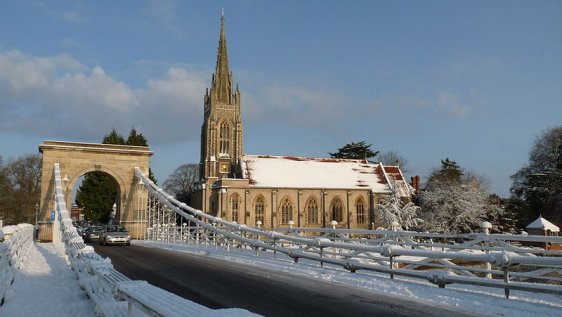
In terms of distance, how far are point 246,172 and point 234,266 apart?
45.9 metres

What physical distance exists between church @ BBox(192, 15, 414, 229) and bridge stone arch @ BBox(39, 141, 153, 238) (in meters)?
19.7

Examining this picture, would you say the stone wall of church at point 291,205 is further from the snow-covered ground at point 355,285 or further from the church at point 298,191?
the snow-covered ground at point 355,285

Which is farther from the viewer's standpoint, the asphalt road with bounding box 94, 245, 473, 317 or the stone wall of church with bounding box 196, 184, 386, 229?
the stone wall of church with bounding box 196, 184, 386, 229

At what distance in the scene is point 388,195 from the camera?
64688 mm

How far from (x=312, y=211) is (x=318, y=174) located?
5653mm

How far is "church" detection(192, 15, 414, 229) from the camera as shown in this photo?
59438 millimetres

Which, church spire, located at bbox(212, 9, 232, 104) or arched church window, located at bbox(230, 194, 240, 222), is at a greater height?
church spire, located at bbox(212, 9, 232, 104)

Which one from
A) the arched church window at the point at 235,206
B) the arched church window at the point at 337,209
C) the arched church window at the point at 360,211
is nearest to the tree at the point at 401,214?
the arched church window at the point at 360,211

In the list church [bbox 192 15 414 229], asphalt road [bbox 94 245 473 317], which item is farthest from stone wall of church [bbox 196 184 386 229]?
asphalt road [bbox 94 245 473 317]

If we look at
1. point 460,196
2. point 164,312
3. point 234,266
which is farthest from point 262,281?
point 460,196

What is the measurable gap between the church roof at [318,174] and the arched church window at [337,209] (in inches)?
85.1

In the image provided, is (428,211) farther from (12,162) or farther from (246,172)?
(12,162)

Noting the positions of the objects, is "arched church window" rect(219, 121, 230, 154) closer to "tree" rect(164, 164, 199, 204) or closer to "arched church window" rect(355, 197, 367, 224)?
"tree" rect(164, 164, 199, 204)

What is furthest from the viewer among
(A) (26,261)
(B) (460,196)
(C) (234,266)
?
(B) (460,196)
